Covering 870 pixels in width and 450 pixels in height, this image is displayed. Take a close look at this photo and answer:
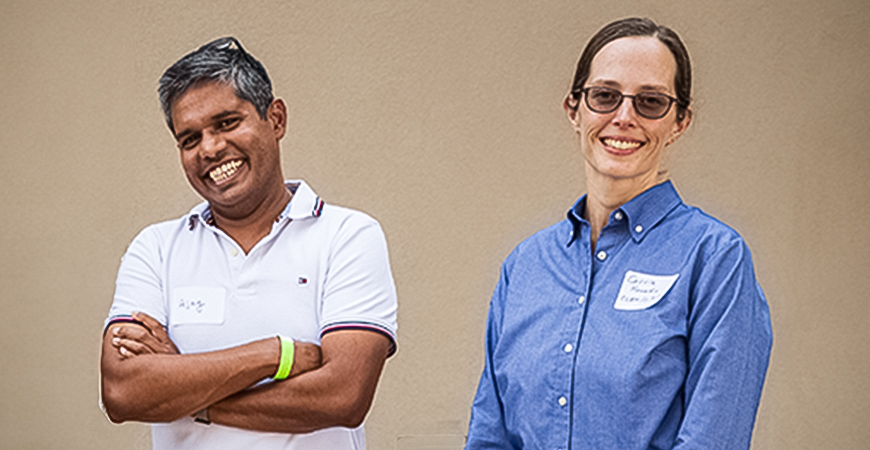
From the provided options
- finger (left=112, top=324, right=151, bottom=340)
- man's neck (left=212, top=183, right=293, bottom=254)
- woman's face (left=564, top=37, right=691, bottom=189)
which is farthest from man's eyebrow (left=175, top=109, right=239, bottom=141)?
woman's face (left=564, top=37, right=691, bottom=189)

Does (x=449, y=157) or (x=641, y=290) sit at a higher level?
(x=449, y=157)

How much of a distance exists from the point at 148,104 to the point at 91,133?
0.90 feet

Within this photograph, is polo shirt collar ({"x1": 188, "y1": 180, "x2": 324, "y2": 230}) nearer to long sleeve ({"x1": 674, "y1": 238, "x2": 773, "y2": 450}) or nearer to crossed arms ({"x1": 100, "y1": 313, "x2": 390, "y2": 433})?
crossed arms ({"x1": 100, "y1": 313, "x2": 390, "y2": 433})

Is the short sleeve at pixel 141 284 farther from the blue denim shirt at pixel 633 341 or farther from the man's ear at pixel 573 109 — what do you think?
the man's ear at pixel 573 109

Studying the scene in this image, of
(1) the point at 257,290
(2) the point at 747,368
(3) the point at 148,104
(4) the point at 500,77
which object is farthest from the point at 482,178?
(2) the point at 747,368

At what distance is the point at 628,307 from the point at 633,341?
0.25ft

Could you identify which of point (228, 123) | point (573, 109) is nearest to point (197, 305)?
point (228, 123)

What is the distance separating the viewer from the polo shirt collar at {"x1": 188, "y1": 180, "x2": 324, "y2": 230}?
2.31 metres

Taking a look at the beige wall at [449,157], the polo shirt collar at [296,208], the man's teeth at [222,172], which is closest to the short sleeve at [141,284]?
the polo shirt collar at [296,208]

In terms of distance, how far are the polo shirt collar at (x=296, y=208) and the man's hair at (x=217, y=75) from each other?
0.22m

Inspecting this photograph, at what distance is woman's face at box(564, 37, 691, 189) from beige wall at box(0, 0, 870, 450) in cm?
192

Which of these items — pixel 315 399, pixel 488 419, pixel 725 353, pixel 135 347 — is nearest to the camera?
pixel 725 353

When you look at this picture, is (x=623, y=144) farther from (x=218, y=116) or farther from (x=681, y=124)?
(x=218, y=116)

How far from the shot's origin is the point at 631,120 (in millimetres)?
1783
